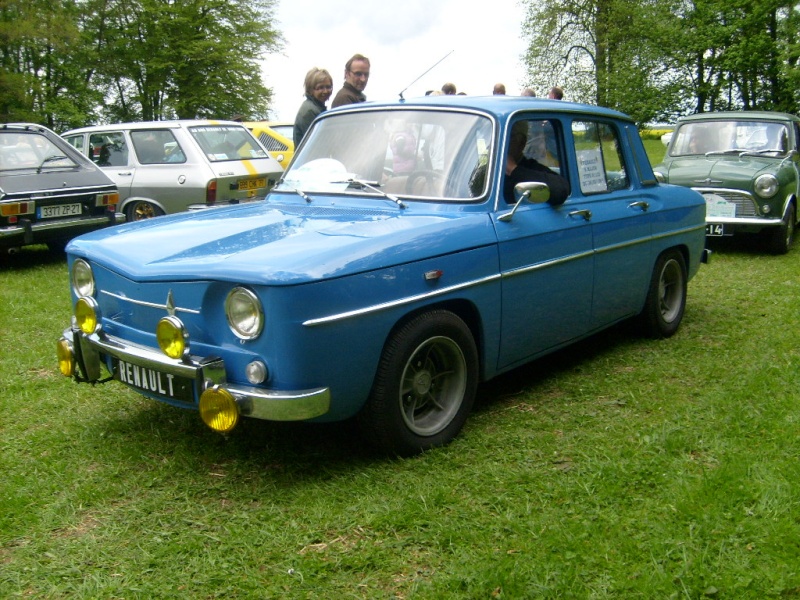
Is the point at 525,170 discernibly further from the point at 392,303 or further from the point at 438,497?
the point at 438,497

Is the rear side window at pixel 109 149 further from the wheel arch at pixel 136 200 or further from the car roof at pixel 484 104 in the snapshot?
the car roof at pixel 484 104

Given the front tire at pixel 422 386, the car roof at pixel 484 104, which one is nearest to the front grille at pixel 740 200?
the car roof at pixel 484 104

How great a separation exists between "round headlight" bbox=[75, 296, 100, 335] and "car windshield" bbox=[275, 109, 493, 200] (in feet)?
4.71

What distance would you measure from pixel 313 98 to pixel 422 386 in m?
3.99

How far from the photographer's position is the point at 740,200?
938 centimetres

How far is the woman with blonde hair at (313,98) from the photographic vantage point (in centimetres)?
697

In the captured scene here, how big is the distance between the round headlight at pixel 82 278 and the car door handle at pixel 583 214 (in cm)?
264

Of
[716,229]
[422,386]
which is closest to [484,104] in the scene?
[422,386]

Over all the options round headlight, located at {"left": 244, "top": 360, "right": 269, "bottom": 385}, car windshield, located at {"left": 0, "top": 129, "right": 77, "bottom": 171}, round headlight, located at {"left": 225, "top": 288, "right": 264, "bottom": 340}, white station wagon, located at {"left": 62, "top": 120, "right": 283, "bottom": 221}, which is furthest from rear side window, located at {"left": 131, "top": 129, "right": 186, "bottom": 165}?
round headlight, located at {"left": 244, "top": 360, "right": 269, "bottom": 385}

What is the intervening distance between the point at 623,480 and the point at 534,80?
30.5 m

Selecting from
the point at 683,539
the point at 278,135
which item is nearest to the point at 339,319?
the point at 683,539

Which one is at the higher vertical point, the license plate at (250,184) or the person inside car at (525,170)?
the person inside car at (525,170)

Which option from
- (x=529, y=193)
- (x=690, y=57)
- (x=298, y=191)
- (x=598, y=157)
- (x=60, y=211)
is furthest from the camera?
(x=690, y=57)

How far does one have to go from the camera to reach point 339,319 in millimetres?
3320
